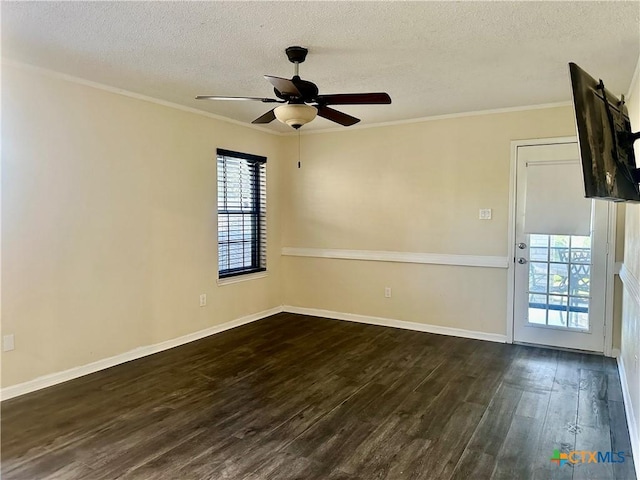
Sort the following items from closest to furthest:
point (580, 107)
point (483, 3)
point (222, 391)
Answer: point (580, 107) < point (483, 3) < point (222, 391)

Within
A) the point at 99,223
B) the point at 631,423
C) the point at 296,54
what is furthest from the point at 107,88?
the point at 631,423

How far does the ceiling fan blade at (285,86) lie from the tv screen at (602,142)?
4.64 ft

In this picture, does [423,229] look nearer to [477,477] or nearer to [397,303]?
[397,303]

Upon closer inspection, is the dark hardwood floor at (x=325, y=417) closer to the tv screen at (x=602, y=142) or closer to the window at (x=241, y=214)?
the window at (x=241, y=214)

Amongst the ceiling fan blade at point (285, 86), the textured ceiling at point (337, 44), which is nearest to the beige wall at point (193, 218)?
the textured ceiling at point (337, 44)

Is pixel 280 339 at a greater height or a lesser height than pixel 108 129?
lesser

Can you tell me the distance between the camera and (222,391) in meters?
3.22

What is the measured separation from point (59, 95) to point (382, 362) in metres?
3.44

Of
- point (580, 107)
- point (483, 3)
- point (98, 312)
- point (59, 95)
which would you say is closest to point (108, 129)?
point (59, 95)

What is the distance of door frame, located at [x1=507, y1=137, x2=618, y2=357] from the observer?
3.90 m

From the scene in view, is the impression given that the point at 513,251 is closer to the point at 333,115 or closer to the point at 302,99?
the point at 333,115

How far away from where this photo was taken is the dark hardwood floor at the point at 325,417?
2.26 metres

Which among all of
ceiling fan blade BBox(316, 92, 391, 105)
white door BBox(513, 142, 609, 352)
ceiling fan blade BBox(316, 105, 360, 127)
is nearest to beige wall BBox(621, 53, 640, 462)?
white door BBox(513, 142, 609, 352)

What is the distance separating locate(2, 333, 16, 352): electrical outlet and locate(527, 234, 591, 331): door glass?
4515mm
